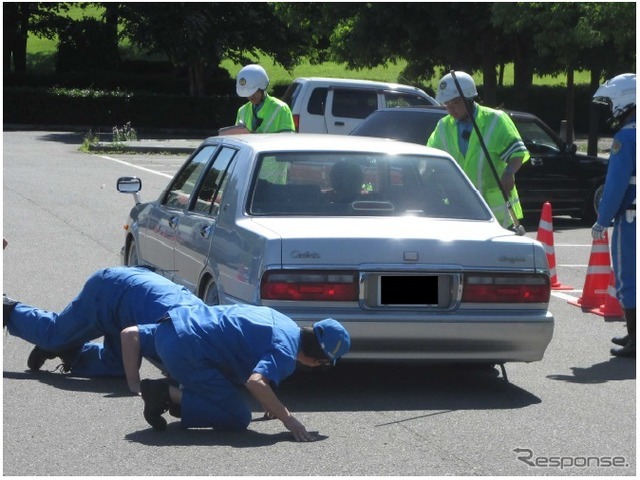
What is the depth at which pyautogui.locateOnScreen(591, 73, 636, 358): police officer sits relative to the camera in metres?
8.81

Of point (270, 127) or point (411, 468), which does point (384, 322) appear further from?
point (270, 127)

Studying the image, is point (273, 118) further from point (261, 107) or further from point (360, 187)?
point (360, 187)

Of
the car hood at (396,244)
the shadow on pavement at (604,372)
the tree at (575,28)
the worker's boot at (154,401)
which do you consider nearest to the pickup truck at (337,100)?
the tree at (575,28)

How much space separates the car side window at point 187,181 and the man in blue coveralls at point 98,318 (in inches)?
53.4

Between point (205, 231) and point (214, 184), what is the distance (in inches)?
18.9

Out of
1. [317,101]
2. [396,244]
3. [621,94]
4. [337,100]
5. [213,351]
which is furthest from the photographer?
[337,100]

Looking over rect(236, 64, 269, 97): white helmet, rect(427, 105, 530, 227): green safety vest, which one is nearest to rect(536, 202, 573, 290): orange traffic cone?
rect(427, 105, 530, 227): green safety vest

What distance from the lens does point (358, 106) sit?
23.7 metres

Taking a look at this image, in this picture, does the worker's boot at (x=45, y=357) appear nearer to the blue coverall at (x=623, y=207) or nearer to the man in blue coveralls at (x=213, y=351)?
the man in blue coveralls at (x=213, y=351)

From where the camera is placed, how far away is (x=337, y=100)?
77.3 ft

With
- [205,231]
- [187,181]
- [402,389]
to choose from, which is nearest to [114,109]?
[187,181]

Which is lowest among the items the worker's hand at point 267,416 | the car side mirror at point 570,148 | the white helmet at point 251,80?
the worker's hand at point 267,416

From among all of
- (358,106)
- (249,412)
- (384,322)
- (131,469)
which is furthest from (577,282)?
(358,106)

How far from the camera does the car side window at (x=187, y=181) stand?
29.1ft
